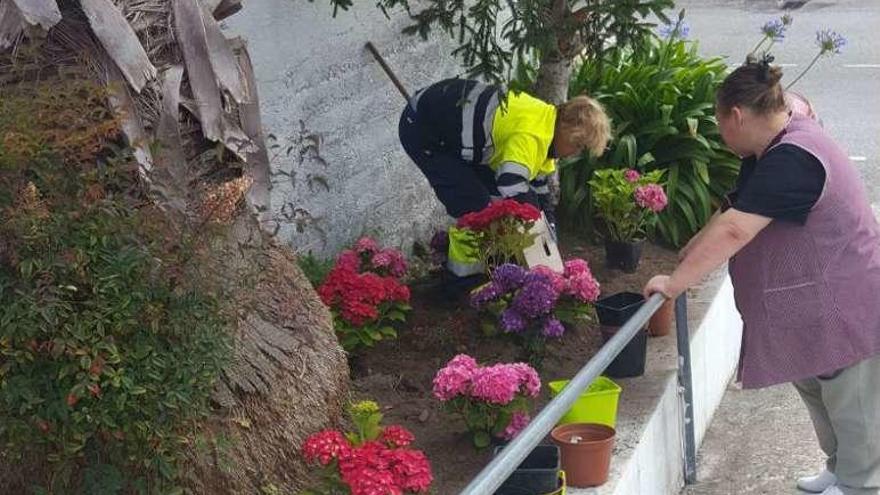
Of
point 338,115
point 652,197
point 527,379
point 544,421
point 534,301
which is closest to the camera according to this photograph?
point 544,421

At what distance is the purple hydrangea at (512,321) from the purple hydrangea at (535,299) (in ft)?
0.06

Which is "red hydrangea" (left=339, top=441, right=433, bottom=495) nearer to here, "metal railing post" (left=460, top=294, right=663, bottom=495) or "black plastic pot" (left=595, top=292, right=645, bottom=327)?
"metal railing post" (left=460, top=294, right=663, bottom=495)

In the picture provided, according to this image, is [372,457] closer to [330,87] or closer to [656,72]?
[330,87]

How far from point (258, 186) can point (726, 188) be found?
391cm

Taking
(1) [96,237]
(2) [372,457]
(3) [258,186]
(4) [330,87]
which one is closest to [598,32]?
(4) [330,87]

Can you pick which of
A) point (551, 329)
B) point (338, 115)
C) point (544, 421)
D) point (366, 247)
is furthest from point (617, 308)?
point (544, 421)

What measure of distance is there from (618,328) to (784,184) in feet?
4.23

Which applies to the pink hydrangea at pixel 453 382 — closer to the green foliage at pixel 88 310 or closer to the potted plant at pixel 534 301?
the potted plant at pixel 534 301

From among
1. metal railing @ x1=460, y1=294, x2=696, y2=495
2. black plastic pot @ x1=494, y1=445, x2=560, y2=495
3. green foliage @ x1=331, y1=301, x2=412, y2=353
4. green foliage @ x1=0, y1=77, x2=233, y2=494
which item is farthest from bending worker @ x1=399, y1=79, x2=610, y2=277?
green foliage @ x1=0, y1=77, x2=233, y2=494

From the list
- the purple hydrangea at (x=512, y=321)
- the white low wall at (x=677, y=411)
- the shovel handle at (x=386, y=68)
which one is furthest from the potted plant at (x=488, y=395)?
the shovel handle at (x=386, y=68)

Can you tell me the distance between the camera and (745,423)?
5910 millimetres

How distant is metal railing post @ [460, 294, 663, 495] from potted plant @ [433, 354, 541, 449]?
439mm

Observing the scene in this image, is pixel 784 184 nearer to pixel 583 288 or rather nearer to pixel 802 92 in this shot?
pixel 583 288

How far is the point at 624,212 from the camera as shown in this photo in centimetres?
665
